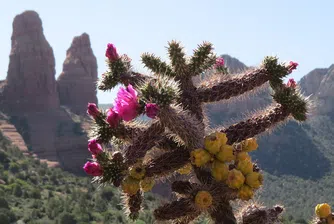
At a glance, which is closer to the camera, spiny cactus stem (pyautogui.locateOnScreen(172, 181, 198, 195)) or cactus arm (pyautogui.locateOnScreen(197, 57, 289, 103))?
spiny cactus stem (pyautogui.locateOnScreen(172, 181, 198, 195))

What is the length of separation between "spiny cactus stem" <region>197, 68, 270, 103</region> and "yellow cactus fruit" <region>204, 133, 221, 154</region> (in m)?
0.88

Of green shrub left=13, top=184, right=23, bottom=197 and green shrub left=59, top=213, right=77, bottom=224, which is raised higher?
green shrub left=13, top=184, right=23, bottom=197

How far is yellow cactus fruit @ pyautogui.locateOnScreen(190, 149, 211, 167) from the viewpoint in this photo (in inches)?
140

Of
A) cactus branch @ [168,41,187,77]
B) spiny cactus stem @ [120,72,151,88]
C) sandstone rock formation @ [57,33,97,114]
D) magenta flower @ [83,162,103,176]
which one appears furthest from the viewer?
sandstone rock formation @ [57,33,97,114]

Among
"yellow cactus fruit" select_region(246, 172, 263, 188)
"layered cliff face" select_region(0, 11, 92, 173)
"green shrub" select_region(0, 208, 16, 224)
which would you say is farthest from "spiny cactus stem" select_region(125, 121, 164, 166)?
"layered cliff face" select_region(0, 11, 92, 173)

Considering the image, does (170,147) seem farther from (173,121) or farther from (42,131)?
A: (42,131)

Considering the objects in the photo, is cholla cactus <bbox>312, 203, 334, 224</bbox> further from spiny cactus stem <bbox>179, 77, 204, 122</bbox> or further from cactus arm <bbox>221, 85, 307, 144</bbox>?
spiny cactus stem <bbox>179, 77, 204, 122</bbox>

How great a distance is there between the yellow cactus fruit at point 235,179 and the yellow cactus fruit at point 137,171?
0.67 metres

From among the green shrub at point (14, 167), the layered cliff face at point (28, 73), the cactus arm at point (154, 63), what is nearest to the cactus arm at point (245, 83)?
the cactus arm at point (154, 63)

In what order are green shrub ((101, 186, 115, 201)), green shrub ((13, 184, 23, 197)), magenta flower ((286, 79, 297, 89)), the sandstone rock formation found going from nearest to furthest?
1. magenta flower ((286, 79, 297, 89))
2. green shrub ((13, 184, 23, 197))
3. green shrub ((101, 186, 115, 201))
4. the sandstone rock formation

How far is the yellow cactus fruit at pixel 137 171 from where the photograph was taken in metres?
3.49

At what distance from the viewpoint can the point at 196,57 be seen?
475 cm

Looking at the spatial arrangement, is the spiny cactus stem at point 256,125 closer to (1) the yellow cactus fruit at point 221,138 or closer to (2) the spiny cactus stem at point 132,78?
(1) the yellow cactus fruit at point 221,138

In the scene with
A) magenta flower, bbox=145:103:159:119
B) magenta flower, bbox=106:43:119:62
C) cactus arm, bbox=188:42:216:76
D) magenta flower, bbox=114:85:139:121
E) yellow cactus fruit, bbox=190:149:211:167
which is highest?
magenta flower, bbox=106:43:119:62
